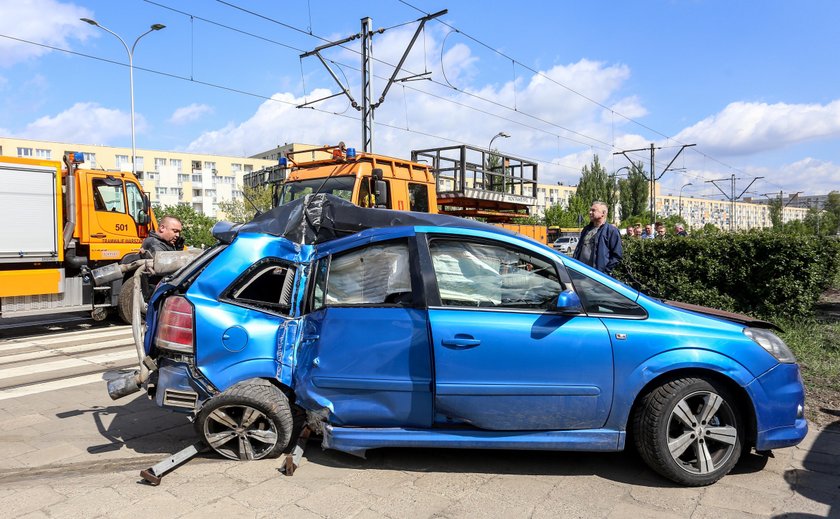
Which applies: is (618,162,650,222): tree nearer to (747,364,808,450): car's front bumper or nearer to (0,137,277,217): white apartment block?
(0,137,277,217): white apartment block

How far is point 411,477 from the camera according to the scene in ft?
11.6

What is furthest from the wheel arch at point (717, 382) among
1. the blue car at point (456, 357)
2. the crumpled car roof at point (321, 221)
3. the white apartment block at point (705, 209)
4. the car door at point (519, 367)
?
the white apartment block at point (705, 209)

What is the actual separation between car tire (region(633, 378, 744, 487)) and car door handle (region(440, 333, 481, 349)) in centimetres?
109

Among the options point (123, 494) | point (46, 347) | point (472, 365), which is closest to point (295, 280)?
point (472, 365)

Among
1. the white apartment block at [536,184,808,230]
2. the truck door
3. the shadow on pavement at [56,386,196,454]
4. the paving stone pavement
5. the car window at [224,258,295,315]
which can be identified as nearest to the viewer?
the paving stone pavement

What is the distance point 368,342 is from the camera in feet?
11.5

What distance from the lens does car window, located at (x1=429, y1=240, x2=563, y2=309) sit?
11.6 ft

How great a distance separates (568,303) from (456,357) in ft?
2.42

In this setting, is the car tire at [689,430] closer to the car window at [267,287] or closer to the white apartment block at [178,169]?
the car window at [267,287]

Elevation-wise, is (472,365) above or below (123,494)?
above

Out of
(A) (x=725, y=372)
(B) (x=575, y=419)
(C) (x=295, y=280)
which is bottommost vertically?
(B) (x=575, y=419)

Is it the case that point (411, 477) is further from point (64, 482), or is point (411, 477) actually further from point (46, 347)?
point (46, 347)

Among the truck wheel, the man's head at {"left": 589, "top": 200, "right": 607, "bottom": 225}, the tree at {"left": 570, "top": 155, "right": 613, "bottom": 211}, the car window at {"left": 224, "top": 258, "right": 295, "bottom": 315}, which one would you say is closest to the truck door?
the truck wheel

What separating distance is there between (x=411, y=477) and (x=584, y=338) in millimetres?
1386
